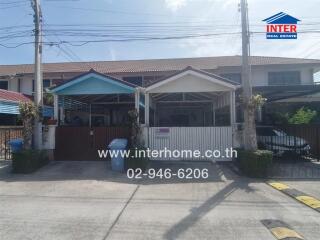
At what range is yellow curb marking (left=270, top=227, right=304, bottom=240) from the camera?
17.1 ft

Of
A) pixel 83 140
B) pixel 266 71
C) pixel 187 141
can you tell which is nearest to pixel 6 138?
pixel 83 140

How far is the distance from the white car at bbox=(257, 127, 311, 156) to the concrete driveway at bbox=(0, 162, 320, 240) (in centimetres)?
437

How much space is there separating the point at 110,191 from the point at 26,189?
2.40 metres

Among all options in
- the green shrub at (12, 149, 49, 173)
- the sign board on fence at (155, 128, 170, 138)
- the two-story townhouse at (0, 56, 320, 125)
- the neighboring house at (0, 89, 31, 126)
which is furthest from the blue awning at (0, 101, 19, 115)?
the sign board on fence at (155, 128, 170, 138)

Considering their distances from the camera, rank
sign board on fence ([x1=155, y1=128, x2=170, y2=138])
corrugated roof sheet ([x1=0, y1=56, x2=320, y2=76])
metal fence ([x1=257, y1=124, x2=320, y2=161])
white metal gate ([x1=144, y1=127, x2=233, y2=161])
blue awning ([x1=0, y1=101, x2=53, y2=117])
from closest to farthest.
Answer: white metal gate ([x1=144, y1=127, x2=233, y2=161]) < sign board on fence ([x1=155, y1=128, x2=170, y2=138]) < metal fence ([x1=257, y1=124, x2=320, y2=161]) < blue awning ([x1=0, y1=101, x2=53, y2=117]) < corrugated roof sheet ([x1=0, y1=56, x2=320, y2=76])

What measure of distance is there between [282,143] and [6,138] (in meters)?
12.6

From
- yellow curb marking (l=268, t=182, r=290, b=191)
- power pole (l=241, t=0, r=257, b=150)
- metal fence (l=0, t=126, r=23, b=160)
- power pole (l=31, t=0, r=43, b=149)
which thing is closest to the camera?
yellow curb marking (l=268, t=182, r=290, b=191)

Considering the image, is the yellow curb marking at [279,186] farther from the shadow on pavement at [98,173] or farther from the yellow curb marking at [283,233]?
the yellow curb marking at [283,233]

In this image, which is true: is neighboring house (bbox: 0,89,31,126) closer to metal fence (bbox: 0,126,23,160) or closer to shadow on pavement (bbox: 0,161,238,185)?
metal fence (bbox: 0,126,23,160)

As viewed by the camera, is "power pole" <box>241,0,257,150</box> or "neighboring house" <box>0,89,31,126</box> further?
"neighboring house" <box>0,89,31,126</box>

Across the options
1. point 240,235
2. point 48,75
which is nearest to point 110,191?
point 240,235

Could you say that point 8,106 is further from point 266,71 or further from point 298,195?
point 266,71

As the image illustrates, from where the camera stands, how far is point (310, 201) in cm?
736

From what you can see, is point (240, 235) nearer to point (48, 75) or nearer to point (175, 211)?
point (175, 211)
